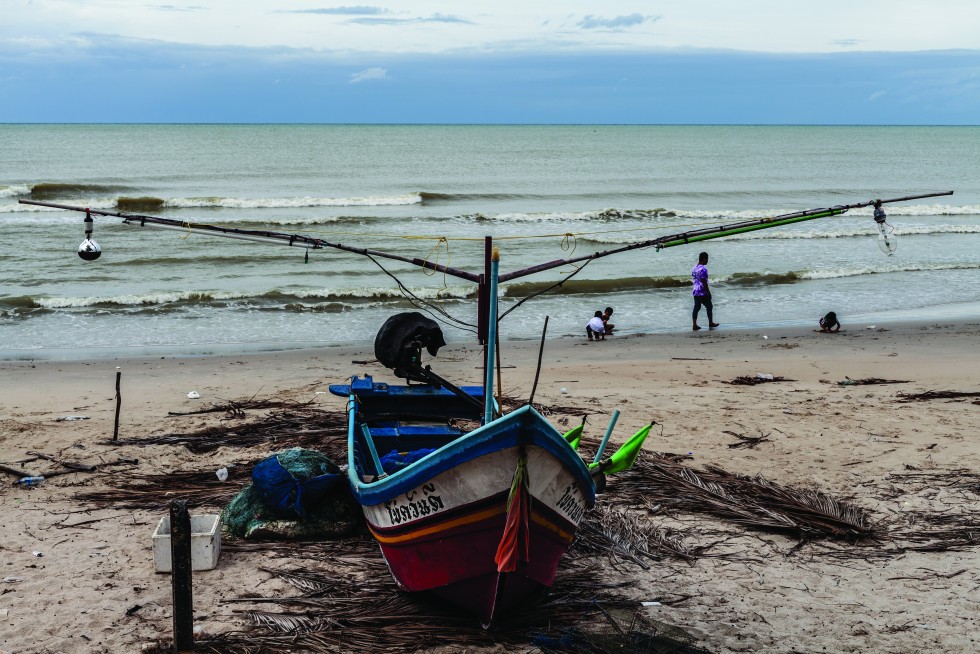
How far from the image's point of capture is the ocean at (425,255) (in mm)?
17406

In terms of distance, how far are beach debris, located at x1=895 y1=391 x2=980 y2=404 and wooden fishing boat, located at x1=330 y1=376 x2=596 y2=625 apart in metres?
6.89

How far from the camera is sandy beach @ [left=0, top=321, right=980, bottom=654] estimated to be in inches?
240

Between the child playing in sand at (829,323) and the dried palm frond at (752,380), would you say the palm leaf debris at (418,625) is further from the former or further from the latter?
the child playing in sand at (829,323)

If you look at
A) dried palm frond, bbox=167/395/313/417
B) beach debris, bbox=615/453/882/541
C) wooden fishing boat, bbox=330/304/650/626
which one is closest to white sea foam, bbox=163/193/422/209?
dried palm frond, bbox=167/395/313/417

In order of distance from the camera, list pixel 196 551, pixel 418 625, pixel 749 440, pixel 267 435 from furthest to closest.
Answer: pixel 267 435 < pixel 749 440 < pixel 196 551 < pixel 418 625

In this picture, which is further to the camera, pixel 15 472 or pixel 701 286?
pixel 701 286

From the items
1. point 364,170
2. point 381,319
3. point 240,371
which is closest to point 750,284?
point 381,319

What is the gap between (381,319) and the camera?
18.1 meters

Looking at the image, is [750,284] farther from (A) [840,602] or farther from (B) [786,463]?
(A) [840,602]

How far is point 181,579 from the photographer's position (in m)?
5.50

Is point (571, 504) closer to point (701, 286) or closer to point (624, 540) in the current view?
point (624, 540)

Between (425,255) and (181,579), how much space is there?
2064 centimetres

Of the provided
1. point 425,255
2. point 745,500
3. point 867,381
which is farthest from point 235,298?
point 745,500

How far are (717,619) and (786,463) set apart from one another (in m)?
3.33
